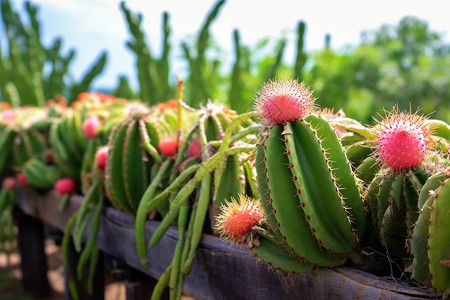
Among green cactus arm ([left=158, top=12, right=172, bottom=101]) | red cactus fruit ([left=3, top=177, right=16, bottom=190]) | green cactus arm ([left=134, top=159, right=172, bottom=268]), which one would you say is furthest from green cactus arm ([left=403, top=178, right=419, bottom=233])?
red cactus fruit ([left=3, top=177, right=16, bottom=190])

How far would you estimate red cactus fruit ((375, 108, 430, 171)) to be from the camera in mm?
700

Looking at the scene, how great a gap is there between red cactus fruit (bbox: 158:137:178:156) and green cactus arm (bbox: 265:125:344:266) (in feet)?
1.91

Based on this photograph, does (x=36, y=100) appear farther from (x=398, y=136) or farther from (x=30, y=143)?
(x=398, y=136)

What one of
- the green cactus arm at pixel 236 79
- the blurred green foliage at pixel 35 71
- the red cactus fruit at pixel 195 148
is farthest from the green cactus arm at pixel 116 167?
the blurred green foliage at pixel 35 71

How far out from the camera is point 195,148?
1193 mm

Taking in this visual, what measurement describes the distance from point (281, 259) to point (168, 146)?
0.58 m

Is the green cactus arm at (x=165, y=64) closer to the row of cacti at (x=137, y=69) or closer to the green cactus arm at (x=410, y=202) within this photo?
the row of cacti at (x=137, y=69)

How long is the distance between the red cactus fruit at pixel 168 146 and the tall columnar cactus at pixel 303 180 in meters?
0.54

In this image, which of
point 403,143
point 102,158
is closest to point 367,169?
point 403,143

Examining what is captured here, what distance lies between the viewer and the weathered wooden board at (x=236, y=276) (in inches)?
29.7

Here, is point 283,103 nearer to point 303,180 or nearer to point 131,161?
point 303,180

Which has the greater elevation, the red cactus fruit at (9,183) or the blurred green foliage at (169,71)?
the blurred green foliage at (169,71)

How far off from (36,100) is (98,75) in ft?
2.02

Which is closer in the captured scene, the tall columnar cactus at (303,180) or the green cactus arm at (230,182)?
the tall columnar cactus at (303,180)
